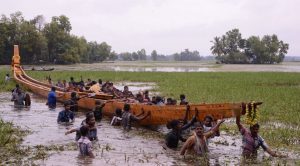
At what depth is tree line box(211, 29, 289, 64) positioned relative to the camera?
303ft

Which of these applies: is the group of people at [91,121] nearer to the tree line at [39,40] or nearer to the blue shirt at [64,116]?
the blue shirt at [64,116]

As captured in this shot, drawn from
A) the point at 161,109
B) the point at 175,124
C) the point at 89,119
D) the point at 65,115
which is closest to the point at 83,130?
the point at 89,119

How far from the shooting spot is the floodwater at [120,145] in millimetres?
9453

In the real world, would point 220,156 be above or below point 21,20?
below

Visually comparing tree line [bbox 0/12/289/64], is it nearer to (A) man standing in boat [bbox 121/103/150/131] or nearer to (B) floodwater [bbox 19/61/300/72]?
(B) floodwater [bbox 19/61/300/72]

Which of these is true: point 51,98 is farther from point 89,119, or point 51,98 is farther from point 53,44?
point 53,44

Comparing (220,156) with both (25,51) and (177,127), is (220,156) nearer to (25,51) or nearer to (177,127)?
(177,127)

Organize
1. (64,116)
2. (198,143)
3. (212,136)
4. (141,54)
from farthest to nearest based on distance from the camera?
(141,54), (64,116), (212,136), (198,143)

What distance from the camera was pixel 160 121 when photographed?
488 inches

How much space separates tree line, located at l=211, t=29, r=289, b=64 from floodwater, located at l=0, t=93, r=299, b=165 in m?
81.3

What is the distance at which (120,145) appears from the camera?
11172 millimetres

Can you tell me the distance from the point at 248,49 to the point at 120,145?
8675 centimetres

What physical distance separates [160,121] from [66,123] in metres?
3.57

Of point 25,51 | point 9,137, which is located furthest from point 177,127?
point 25,51
